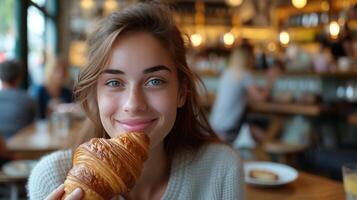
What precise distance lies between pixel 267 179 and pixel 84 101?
743mm

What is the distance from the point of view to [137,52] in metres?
0.99

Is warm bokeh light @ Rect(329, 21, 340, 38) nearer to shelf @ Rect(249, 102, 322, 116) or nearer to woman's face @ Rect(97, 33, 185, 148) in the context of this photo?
shelf @ Rect(249, 102, 322, 116)

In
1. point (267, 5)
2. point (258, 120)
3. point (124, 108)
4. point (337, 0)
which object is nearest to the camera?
point (124, 108)

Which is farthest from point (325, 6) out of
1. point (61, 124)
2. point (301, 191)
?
point (301, 191)

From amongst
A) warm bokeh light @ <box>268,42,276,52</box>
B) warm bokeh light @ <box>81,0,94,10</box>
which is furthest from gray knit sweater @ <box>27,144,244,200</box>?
warm bokeh light @ <box>81,0,94,10</box>

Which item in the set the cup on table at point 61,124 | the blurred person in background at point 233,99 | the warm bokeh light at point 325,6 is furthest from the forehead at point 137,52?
the warm bokeh light at point 325,6

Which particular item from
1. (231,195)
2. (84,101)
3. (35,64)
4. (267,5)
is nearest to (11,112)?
(84,101)

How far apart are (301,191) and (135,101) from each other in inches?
30.9

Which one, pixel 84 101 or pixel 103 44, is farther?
pixel 84 101

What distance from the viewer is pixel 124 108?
958 mm

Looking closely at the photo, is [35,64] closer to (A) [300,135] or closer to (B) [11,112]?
(B) [11,112]

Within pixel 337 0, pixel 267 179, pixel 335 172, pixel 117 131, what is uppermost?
pixel 337 0

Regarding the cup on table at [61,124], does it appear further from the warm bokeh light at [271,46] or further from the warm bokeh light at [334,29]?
the warm bokeh light at [271,46]

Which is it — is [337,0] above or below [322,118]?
above
